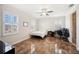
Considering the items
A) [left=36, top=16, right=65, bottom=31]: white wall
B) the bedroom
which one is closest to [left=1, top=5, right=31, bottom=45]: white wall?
the bedroom

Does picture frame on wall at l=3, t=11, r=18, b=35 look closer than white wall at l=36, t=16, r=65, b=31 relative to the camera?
Yes

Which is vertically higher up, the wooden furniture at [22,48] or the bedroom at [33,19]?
the bedroom at [33,19]

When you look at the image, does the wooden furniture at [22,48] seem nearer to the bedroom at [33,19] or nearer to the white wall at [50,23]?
the bedroom at [33,19]

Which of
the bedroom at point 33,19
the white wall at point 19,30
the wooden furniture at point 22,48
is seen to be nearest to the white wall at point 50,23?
the bedroom at point 33,19

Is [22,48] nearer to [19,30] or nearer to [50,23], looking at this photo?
[19,30]

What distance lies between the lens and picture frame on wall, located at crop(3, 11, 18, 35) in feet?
4.84

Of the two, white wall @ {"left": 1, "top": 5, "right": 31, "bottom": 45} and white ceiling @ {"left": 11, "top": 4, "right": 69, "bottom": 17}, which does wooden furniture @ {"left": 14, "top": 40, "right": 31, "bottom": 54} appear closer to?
white wall @ {"left": 1, "top": 5, "right": 31, "bottom": 45}

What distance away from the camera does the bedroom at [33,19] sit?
1499 millimetres

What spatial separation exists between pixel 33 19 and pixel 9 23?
449mm

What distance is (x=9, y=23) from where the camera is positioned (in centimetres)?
153

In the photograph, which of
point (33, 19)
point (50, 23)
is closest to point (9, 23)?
point (33, 19)
